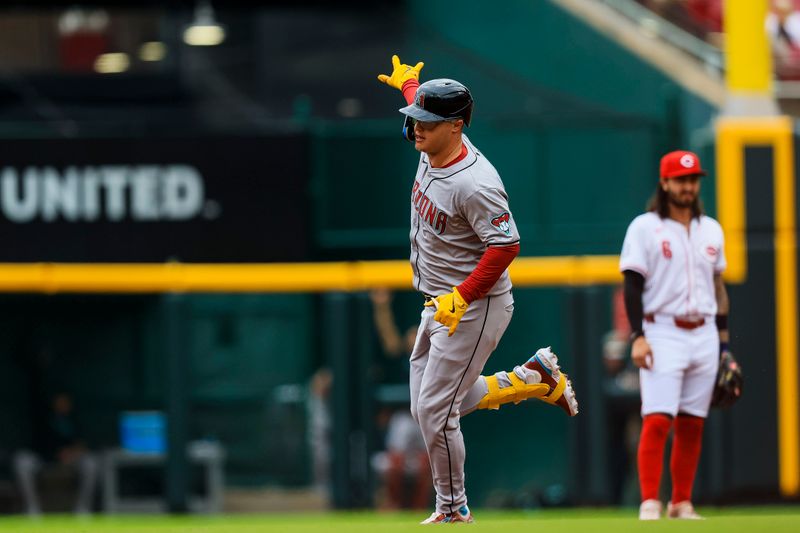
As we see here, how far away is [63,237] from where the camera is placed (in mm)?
14133

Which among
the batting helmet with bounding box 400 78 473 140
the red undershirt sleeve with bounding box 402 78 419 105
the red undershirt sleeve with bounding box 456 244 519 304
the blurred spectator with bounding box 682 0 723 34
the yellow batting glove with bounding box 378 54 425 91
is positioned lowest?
the red undershirt sleeve with bounding box 456 244 519 304

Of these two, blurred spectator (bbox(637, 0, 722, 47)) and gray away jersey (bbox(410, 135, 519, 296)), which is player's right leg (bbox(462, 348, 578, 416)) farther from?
blurred spectator (bbox(637, 0, 722, 47))

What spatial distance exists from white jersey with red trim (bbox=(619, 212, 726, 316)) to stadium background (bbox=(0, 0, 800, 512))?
516 centimetres

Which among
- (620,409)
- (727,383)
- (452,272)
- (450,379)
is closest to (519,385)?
(450,379)

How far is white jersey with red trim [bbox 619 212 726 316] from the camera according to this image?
7367 millimetres

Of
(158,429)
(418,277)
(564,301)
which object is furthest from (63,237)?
(418,277)

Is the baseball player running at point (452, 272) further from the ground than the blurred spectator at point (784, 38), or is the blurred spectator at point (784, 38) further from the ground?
the blurred spectator at point (784, 38)

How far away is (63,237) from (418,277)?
814cm

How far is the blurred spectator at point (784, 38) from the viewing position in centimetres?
1413

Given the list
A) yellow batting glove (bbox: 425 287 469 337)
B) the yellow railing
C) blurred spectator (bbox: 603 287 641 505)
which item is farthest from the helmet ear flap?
the yellow railing

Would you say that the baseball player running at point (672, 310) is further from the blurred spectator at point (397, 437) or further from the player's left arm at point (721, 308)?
the blurred spectator at point (397, 437)

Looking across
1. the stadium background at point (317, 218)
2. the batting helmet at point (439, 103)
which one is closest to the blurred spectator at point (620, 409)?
Result: the stadium background at point (317, 218)

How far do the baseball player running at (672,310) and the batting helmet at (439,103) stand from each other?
56.3 inches

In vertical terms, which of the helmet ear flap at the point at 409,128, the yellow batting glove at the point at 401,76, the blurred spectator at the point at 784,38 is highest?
the blurred spectator at the point at 784,38
